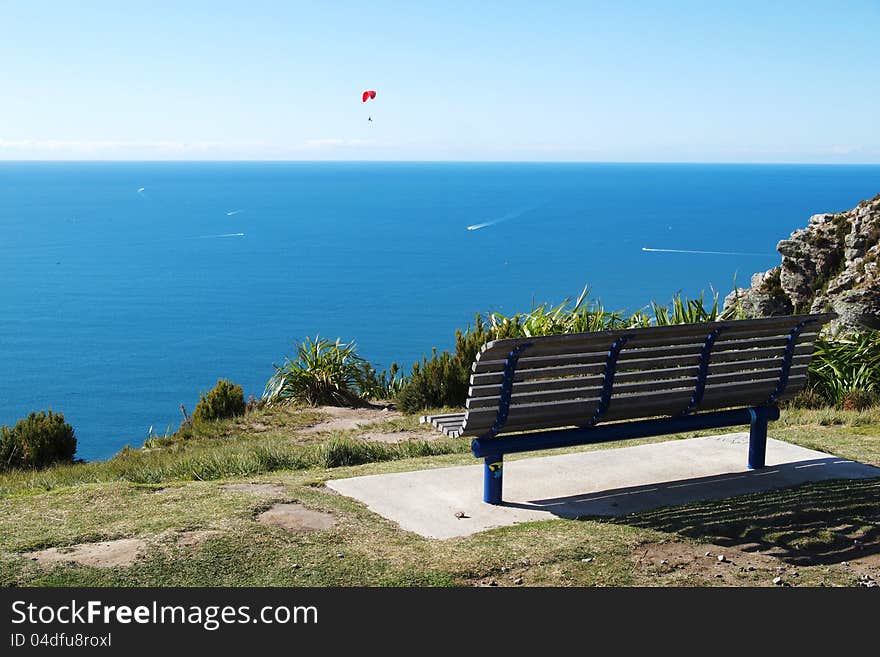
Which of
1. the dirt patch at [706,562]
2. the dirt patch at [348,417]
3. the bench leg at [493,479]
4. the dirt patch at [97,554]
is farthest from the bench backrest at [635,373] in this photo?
the dirt patch at [348,417]

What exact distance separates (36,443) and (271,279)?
298 feet

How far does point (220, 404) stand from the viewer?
40.3 ft

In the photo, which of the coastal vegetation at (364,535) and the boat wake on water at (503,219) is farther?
the boat wake on water at (503,219)

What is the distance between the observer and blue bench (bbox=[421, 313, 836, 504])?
17.4 feet

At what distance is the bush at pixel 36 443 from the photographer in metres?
11.0

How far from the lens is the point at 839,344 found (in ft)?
34.1

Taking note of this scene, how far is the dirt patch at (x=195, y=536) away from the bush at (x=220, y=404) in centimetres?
747

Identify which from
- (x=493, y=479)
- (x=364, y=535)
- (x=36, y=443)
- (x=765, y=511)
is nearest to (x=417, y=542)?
(x=364, y=535)

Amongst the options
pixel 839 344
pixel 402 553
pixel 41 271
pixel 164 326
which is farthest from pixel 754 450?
pixel 41 271

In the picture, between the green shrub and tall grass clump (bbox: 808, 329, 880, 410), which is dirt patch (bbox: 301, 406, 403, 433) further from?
tall grass clump (bbox: 808, 329, 880, 410)

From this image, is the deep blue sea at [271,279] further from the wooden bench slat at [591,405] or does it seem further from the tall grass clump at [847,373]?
the wooden bench slat at [591,405]

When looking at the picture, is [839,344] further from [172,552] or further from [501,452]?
[172,552]

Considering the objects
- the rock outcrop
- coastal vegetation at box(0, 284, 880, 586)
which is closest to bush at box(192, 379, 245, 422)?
coastal vegetation at box(0, 284, 880, 586)

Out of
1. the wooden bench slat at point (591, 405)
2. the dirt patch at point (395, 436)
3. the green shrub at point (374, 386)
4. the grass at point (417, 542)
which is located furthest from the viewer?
the green shrub at point (374, 386)
